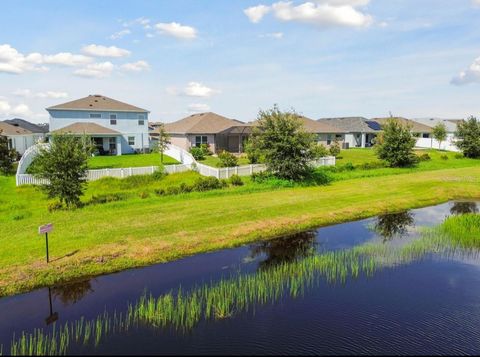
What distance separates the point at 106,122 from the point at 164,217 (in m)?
31.3

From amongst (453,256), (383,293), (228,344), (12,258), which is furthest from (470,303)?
(12,258)

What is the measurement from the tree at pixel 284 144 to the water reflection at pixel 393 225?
9.10 m

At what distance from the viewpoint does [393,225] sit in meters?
19.6

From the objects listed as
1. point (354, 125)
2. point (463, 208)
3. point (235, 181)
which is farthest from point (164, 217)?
point (354, 125)

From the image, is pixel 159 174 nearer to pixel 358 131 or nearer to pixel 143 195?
pixel 143 195

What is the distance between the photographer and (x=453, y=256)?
14586 millimetres

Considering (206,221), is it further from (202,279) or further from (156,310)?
(156,310)

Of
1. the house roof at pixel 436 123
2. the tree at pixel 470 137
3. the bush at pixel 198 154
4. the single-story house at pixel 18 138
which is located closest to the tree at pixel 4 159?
the single-story house at pixel 18 138

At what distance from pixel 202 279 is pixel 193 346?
12.7 ft

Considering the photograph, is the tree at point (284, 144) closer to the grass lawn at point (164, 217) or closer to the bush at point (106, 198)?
the grass lawn at point (164, 217)

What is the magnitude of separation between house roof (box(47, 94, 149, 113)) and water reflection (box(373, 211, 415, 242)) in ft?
117

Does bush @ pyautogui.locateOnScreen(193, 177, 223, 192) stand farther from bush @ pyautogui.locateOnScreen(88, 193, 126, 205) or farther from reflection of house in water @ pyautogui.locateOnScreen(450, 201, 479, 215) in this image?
reflection of house in water @ pyautogui.locateOnScreen(450, 201, 479, 215)

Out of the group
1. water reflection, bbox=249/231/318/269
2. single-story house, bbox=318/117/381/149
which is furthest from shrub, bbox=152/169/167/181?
single-story house, bbox=318/117/381/149

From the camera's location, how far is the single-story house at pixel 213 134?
4534cm
